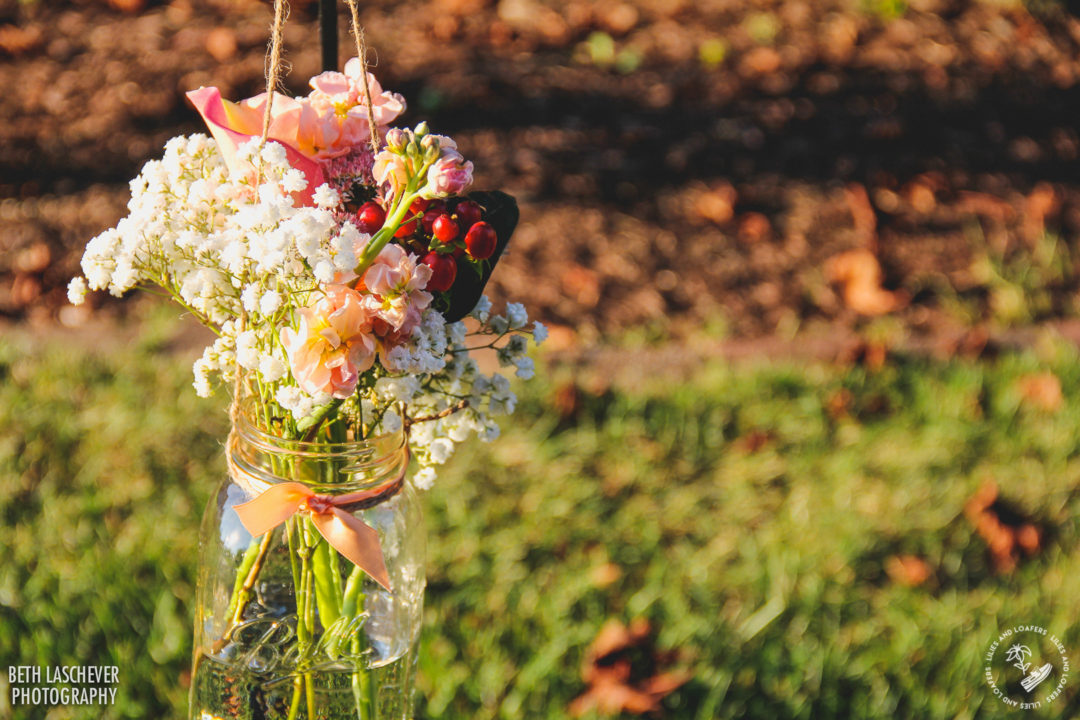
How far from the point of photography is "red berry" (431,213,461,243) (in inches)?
39.4

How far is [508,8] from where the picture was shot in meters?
4.48

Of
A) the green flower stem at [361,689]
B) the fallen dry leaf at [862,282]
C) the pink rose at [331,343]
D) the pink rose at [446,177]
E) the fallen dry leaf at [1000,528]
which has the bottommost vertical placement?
the fallen dry leaf at [1000,528]

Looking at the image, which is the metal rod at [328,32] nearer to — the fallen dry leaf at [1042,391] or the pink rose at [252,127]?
the pink rose at [252,127]

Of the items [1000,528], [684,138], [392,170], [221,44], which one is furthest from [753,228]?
[392,170]

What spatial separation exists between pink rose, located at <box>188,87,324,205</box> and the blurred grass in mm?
1277

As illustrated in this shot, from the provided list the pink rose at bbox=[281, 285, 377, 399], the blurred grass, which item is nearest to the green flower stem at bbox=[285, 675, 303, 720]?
the pink rose at bbox=[281, 285, 377, 399]

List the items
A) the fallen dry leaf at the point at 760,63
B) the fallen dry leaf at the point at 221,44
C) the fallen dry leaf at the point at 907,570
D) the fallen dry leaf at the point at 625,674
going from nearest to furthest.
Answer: the fallen dry leaf at the point at 625,674, the fallen dry leaf at the point at 907,570, the fallen dry leaf at the point at 221,44, the fallen dry leaf at the point at 760,63

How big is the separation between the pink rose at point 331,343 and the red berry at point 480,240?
0.41 ft

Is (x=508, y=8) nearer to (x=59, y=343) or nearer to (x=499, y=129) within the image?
(x=499, y=129)

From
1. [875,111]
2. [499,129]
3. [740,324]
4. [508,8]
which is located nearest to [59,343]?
[499,129]

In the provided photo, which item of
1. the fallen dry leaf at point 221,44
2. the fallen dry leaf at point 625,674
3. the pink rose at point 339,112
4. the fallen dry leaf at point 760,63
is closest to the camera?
the pink rose at point 339,112

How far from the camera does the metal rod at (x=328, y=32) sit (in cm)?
124
